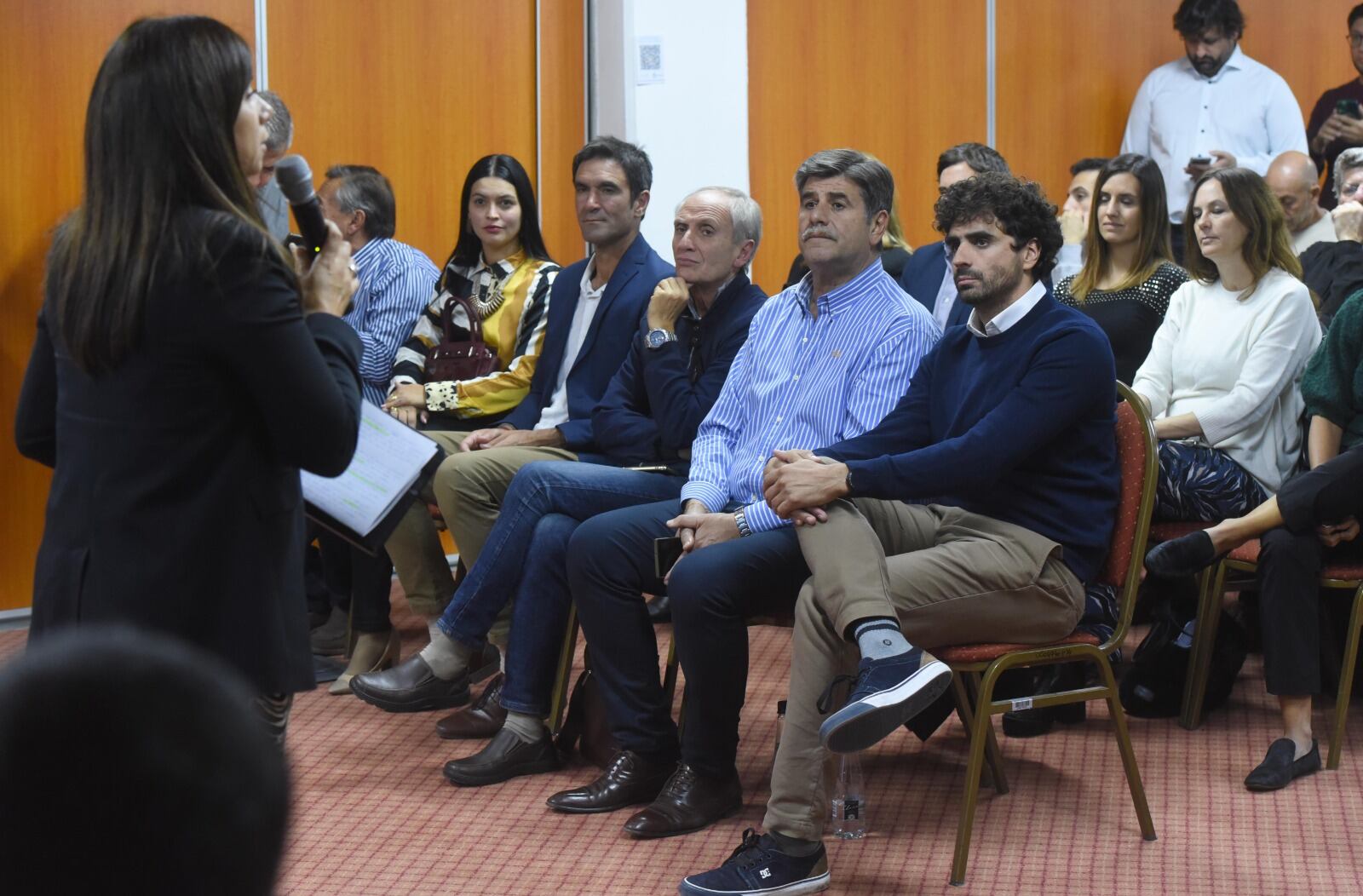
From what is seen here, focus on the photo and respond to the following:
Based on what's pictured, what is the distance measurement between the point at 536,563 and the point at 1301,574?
5.17 feet

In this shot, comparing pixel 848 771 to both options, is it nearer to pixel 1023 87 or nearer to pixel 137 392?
pixel 137 392

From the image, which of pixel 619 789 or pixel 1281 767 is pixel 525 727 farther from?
pixel 1281 767

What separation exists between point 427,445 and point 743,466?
2.24 feet

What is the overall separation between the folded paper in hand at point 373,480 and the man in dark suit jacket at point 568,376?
0.78 m

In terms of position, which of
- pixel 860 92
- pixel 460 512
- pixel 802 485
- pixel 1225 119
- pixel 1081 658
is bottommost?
pixel 1081 658

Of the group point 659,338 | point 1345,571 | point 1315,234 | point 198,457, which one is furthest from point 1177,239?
point 198,457

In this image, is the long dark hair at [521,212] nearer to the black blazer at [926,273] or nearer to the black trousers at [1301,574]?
the black blazer at [926,273]

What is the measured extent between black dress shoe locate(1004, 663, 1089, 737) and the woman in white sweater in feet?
1.36

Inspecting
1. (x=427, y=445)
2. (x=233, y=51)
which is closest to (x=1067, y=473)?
(x=427, y=445)

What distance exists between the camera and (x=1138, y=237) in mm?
3861

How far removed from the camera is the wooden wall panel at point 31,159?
13.8 feet

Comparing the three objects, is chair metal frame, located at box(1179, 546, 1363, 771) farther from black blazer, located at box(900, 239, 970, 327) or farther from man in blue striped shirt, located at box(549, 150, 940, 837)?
black blazer, located at box(900, 239, 970, 327)

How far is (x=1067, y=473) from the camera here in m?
2.64

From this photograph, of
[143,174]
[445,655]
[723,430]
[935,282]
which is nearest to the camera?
[143,174]
